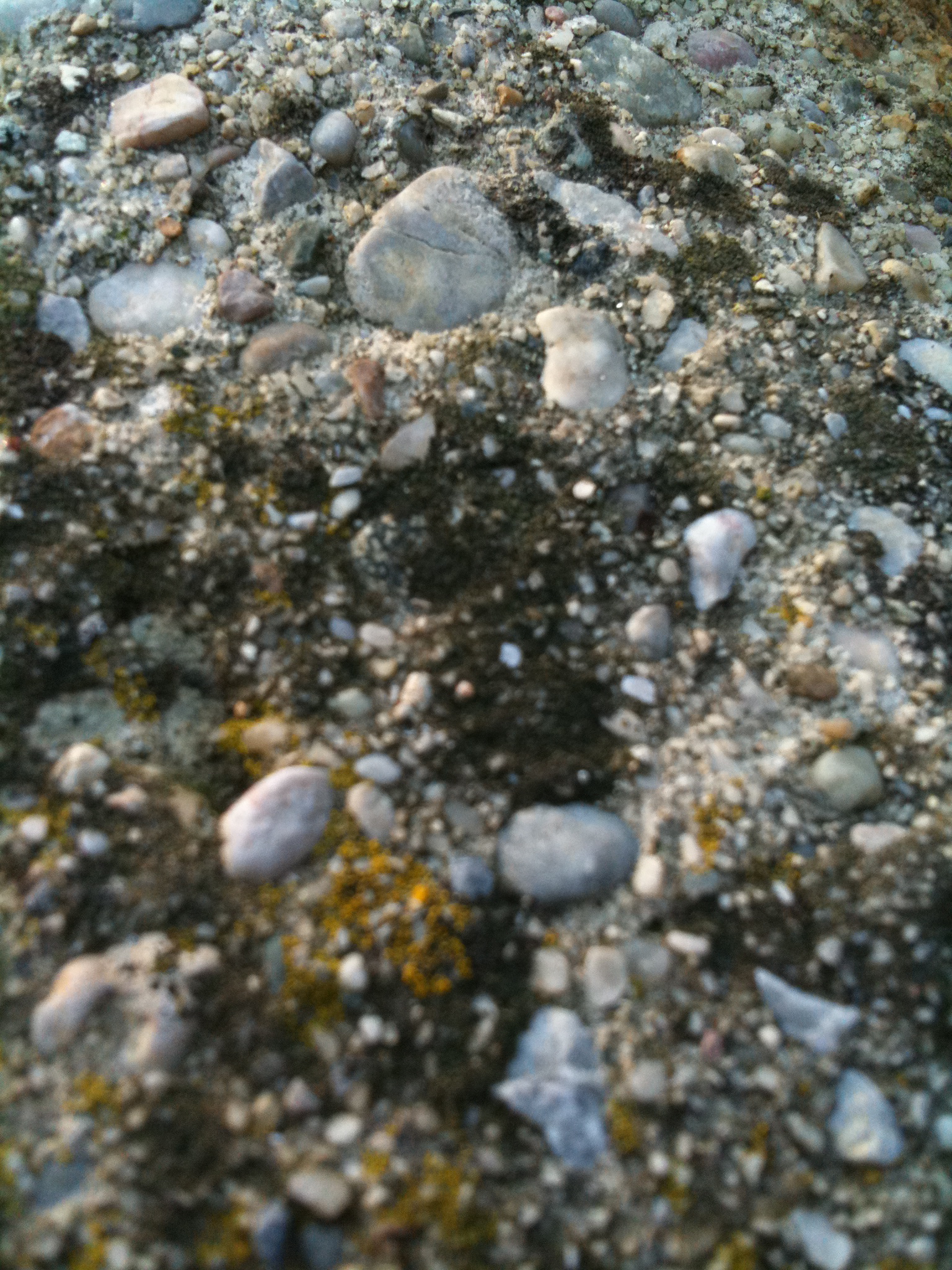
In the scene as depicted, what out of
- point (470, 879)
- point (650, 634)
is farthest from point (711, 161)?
point (470, 879)

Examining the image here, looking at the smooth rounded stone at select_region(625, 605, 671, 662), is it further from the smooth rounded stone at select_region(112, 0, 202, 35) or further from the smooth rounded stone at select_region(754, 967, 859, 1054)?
the smooth rounded stone at select_region(112, 0, 202, 35)

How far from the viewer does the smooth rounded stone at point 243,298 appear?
2236 millimetres

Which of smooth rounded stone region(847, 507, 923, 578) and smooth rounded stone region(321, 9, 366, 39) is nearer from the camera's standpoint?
smooth rounded stone region(847, 507, 923, 578)

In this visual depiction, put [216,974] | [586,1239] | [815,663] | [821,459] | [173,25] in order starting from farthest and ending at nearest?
1. [173,25]
2. [821,459]
3. [815,663]
4. [216,974]
5. [586,1239]

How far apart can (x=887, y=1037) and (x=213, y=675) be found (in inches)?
54.2

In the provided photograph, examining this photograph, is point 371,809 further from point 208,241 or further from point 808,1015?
point 208,241

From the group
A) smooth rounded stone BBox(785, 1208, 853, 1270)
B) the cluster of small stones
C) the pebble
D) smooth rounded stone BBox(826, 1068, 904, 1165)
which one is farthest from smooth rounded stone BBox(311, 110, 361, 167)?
smooth rounded stone BBox(785, 1208, 853, 1270)

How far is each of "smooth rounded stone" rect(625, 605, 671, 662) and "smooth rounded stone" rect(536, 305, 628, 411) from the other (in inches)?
20.3

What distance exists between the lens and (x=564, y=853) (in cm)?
175

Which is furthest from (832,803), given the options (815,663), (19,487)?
(19,487)

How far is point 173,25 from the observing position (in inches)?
102

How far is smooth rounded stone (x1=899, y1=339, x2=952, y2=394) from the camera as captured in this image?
7.87ft

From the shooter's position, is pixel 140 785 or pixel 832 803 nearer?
pixel 140 785

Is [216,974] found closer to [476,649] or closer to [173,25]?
[476,649]
